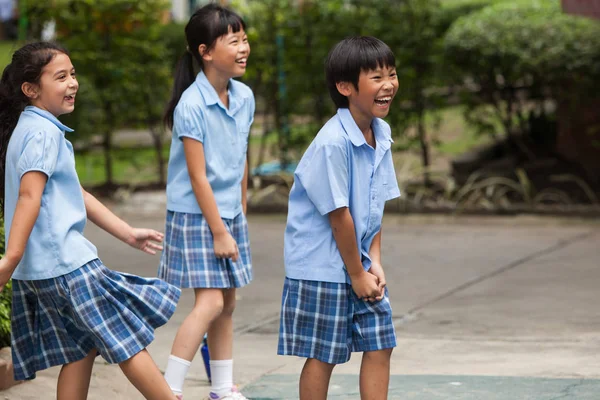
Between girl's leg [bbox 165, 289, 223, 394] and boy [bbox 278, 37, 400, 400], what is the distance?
0.57 metres

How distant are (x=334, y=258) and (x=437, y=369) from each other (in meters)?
1.35

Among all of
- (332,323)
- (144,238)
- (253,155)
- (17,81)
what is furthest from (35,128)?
(253,155)

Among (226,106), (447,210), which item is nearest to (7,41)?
(447,210)

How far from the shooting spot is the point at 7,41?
33.4 metres

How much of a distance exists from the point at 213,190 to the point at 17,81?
3.11ft

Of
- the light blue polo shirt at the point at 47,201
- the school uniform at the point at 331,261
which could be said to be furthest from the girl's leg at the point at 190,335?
the light blue polo shirt at the point at 47,201

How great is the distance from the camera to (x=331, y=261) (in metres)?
3.50

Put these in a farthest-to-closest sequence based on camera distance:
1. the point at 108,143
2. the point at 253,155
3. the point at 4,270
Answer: the point at 253,155
the point at 108,143
the point at 4,270

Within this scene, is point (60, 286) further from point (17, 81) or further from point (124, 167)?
point (124, 167)

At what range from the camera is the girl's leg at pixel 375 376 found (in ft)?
11.5

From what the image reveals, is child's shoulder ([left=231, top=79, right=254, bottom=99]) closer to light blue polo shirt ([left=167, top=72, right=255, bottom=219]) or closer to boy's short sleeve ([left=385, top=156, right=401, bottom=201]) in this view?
light blue polo shirt ([left=167, top=72, right=255, bottom=219])

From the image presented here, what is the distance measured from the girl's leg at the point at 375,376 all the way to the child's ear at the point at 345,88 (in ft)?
2.83

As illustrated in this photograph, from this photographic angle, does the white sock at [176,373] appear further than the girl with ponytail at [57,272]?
Yes

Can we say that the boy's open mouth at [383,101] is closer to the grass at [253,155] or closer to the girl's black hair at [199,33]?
the girl's black hair at [199,33]
